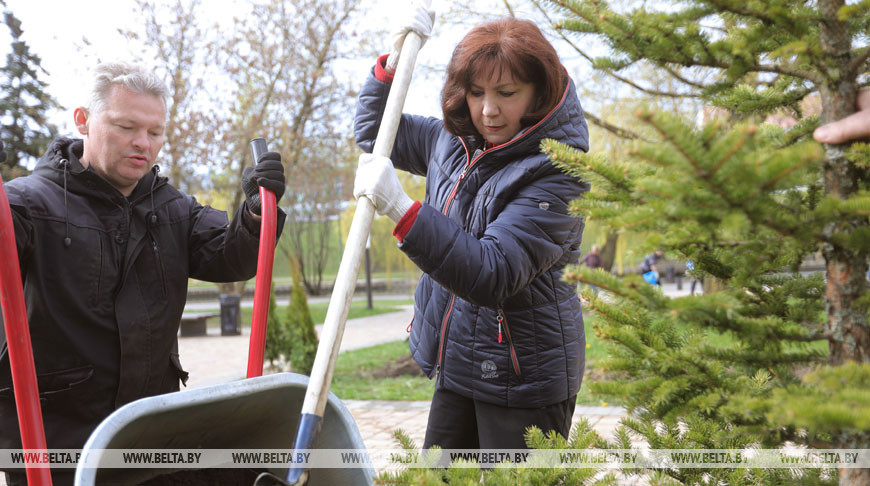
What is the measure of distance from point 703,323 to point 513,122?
3.13 ft

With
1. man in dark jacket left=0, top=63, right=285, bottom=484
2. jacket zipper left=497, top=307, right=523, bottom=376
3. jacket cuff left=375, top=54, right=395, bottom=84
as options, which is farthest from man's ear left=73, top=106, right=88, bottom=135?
jacket zipper left=497, top=307, right=523, bottom=376

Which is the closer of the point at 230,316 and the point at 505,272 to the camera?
the point at 505,272

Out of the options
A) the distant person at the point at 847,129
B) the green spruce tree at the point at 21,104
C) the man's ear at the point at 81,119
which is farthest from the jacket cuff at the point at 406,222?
the green spruce tree at the point at 21,104

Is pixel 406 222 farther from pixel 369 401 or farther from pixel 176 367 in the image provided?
pixel 369 401

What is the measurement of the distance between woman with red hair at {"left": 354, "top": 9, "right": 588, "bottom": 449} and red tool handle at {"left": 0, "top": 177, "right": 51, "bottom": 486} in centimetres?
86

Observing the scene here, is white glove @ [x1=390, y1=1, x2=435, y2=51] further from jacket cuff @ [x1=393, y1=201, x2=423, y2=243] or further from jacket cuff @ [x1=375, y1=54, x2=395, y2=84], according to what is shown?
jacket cuff @ [x1=393, y1=201, x2=423, y2=243]

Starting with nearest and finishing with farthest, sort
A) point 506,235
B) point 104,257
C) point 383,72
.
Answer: point 506,235
point 104,257
point 383,72

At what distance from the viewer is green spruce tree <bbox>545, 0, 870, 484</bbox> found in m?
0.95

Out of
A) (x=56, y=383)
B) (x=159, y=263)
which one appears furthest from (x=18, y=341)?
(x=159, y=263)

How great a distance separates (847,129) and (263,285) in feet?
4.83

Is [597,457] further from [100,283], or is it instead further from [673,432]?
[100,283]

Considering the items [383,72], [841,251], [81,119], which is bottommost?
[841,251]

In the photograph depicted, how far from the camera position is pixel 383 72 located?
238cm

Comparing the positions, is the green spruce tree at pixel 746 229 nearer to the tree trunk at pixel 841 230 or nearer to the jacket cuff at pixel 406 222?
the tree trunk at pixel 841 230
